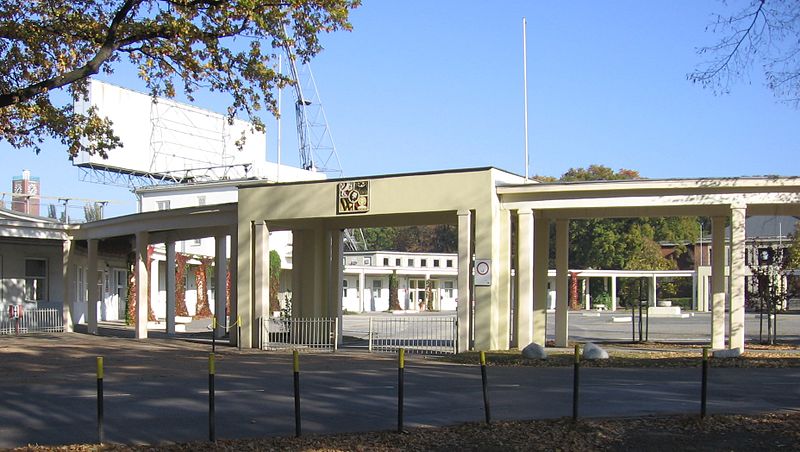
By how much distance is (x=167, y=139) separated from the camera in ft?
191

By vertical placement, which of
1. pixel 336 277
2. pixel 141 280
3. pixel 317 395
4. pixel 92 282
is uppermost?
pixel 336 277

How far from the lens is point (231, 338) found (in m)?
29.8

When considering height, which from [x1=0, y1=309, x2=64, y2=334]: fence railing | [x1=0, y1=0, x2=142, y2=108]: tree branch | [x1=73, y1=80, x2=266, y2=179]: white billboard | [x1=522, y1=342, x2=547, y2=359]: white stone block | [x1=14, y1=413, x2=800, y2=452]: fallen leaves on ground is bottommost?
[x1=0, y1=309, x2=64, y2=334]: fence railing

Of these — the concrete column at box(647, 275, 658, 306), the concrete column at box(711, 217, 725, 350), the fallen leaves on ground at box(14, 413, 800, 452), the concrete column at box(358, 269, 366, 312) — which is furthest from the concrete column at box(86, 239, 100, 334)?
the concrete column at box(647, 275, 658, 306)

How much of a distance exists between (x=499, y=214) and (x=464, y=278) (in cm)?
212

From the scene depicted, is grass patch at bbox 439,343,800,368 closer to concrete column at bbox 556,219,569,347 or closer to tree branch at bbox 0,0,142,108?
concrete column at bbox 556,219,569,347

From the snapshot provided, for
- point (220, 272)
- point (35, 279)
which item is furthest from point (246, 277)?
point (35, 279)

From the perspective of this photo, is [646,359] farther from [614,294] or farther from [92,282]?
[614,294]

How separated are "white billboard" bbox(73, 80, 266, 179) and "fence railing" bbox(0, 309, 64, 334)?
16.4m

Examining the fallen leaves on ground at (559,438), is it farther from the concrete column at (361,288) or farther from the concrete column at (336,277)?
the concrete column at (361,288)

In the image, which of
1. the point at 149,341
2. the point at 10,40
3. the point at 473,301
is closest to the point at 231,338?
the point at 149,341

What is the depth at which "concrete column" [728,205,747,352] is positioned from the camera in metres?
23.2

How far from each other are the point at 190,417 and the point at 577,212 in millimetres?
16407

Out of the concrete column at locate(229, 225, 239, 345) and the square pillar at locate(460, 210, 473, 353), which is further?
the concrete column at locate(229, 225, 239, 345)
